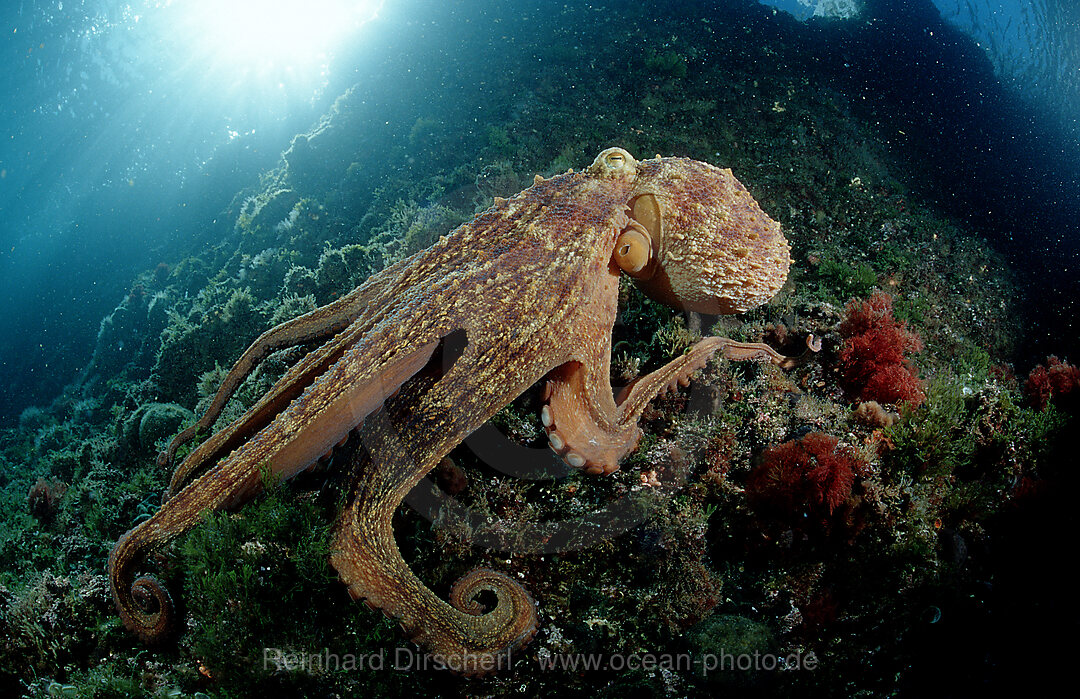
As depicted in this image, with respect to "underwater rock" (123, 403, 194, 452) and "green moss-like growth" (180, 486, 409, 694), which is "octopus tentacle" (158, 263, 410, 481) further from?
"underwater rock" (123, 403, 194, 452)

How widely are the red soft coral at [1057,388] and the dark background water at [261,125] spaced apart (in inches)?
59.6

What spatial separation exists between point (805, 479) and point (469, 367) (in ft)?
7.03

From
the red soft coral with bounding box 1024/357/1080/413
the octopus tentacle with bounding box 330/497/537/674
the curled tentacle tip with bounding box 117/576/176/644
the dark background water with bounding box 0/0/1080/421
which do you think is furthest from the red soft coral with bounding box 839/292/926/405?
the curled tentacle tip with bounding box 117/576/176/644

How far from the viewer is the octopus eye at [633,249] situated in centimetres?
308

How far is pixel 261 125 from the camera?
59.1ft

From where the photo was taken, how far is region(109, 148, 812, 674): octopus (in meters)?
2.52

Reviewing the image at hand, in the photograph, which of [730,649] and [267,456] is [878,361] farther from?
[267,456]

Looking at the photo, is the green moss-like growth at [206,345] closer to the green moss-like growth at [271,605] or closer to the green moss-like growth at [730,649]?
the green moss-like growth at [271,605]

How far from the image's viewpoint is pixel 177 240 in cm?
1608

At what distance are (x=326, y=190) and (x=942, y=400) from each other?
9034 millimetres

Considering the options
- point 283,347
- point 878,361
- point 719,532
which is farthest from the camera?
point 878,361

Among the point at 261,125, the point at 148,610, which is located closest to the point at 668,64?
the point at 148,610

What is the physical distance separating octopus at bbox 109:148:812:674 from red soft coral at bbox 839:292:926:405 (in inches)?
39.5

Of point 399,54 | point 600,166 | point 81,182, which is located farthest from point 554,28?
point 81,182
